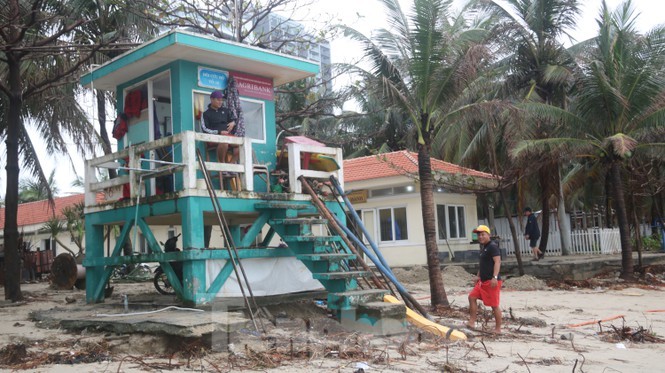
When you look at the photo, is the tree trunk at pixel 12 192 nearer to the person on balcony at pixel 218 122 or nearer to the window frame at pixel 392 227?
the person on balcony at pixel 218 122

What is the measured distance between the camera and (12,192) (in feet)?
45.6

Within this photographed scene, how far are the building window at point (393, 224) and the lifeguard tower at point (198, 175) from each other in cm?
1120

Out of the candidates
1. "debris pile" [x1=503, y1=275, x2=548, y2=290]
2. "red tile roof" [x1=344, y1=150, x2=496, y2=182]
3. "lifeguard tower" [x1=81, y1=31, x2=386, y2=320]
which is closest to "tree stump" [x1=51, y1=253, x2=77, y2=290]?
"lifeguard tower" [x1=81, y1=31, x2=386, y2=320]

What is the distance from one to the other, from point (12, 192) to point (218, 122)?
6.15m

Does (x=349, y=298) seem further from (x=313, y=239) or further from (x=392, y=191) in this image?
(x=392, y=191)

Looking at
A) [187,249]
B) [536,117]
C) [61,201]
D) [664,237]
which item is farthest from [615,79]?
[61,201]

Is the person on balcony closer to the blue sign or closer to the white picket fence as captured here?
the blue sign

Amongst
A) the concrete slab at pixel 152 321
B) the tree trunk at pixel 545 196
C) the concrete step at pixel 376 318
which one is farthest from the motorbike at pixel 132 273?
the tree trunk at pixel 545 196

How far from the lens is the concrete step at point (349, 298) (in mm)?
8797

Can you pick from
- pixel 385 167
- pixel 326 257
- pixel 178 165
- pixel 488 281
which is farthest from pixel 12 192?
pixel 385 167

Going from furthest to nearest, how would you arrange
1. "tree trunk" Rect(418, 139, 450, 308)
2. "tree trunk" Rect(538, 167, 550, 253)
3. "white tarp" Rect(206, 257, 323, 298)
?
"tree trunk" Rect(538, 167, 550, 253)
"tree trunk" Rect(418, 139, 450, 308)
"white tarp" Rect(206, 257, 323, 298)

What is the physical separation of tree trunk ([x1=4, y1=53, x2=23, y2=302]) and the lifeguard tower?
8.09 ft

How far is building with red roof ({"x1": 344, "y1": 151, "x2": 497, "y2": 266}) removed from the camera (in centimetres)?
2278

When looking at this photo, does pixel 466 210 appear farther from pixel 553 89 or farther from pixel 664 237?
pixel 664 237
